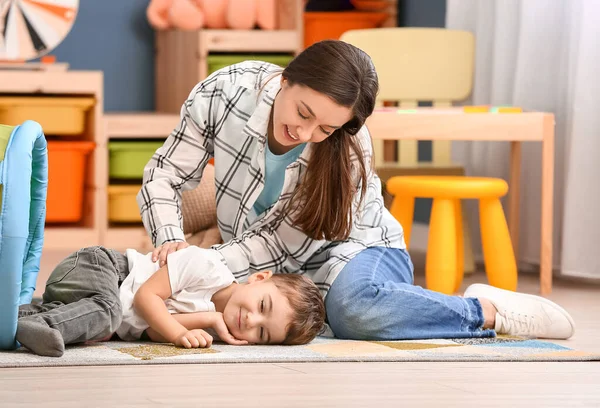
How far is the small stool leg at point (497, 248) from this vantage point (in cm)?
254

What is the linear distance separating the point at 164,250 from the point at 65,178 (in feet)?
5.44

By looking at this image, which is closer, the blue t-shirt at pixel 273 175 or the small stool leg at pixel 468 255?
the blue t-shirt at pixel 273 175

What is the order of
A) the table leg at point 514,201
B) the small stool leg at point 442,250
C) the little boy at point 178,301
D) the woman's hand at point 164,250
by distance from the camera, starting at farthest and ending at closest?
the table leg at point 514,201
the small stool leg at point 442,250
the woman's hand at point 164,250
the little boy at point 178,301

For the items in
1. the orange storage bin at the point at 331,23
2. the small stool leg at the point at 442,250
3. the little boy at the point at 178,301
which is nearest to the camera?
the little boy at the point at 178,301

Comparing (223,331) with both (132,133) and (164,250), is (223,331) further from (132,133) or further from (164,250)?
(132,133)

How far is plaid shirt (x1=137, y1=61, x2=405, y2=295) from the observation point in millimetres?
1891

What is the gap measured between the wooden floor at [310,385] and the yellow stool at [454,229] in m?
0.85

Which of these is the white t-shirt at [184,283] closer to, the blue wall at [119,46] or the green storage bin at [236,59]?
the green storage bin at [236,59]

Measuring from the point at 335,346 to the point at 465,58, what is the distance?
1.60 m

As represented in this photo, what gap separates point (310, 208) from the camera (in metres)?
1.86

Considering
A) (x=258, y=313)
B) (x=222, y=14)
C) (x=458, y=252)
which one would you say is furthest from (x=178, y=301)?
(x=222, y=14)

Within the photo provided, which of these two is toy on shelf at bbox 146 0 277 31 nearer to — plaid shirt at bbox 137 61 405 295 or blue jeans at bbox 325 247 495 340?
plaid shirt at bbox 137 61 405 295

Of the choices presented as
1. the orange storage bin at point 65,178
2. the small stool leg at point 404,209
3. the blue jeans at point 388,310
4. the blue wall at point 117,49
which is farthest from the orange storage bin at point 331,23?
the blue jeans at point 388,310

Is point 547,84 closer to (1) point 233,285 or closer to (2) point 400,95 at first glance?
(2) point 400,95
